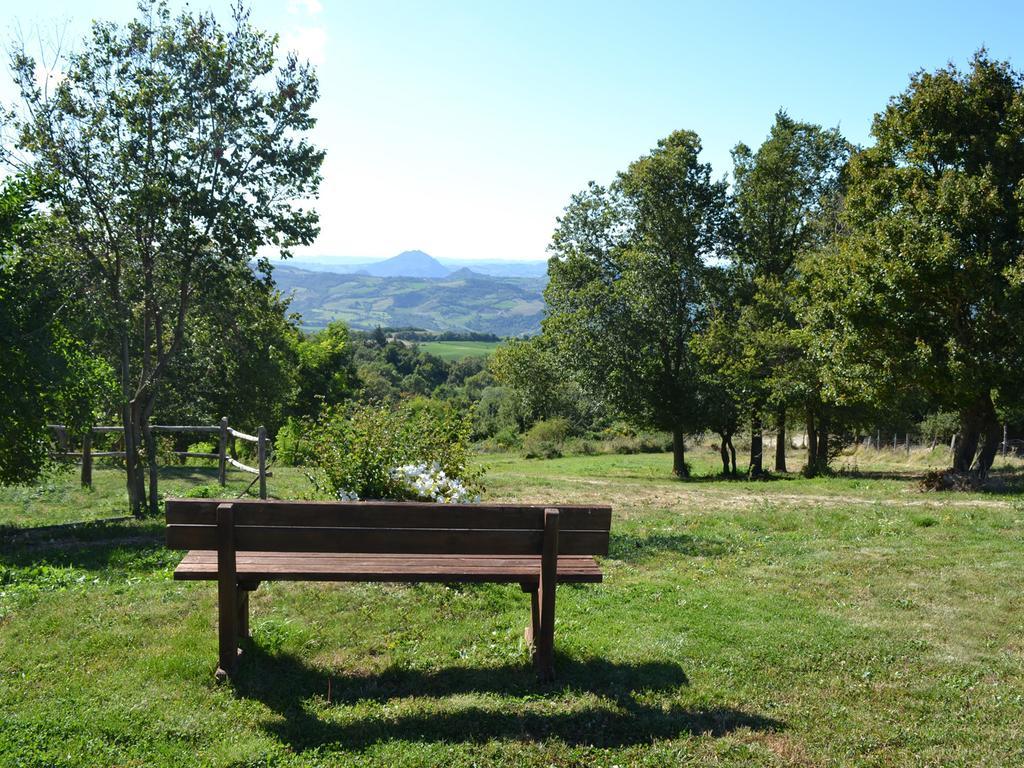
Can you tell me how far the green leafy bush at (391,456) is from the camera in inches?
340

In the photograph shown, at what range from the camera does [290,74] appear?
14.2 meters

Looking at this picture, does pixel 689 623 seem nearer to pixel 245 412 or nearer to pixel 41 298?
pixel 41 298

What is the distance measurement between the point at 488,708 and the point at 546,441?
43.5 m

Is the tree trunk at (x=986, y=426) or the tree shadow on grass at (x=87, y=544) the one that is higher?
the tree trunk at (x=986, y=426)

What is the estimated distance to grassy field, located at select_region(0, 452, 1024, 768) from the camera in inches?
181

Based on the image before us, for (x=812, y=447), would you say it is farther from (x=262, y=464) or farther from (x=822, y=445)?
(x=262, y=464)

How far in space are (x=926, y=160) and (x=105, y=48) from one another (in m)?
18.2

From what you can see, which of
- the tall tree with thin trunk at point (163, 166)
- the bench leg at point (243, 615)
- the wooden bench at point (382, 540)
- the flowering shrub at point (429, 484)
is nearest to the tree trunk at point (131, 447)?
→ the tall tree with thin trunk at point (163, 166)

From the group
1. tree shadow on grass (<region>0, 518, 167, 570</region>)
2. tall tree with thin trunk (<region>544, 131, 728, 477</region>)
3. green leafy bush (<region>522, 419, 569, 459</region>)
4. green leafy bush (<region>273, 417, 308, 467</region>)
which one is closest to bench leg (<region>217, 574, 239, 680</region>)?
tree shadow on grass (<region>0, 518, 167, 570</region>)

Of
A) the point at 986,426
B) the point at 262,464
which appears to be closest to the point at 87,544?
the point at 262,464

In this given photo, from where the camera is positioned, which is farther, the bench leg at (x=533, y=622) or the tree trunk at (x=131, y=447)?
the tree trunk at (x=131, y=447)

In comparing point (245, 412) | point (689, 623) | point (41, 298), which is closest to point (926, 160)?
point (689, 623)

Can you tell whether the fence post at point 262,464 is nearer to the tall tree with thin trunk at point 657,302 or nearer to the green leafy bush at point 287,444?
the green leafy bush at point 287,444

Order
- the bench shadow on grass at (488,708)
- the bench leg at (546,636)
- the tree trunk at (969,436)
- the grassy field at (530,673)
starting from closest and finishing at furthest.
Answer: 1. the grassy field at (530,673)
2. the bench shadow on grass at (488,708)
3. the bench leg at (546,636)
4. the tree trunk at (969,436)
